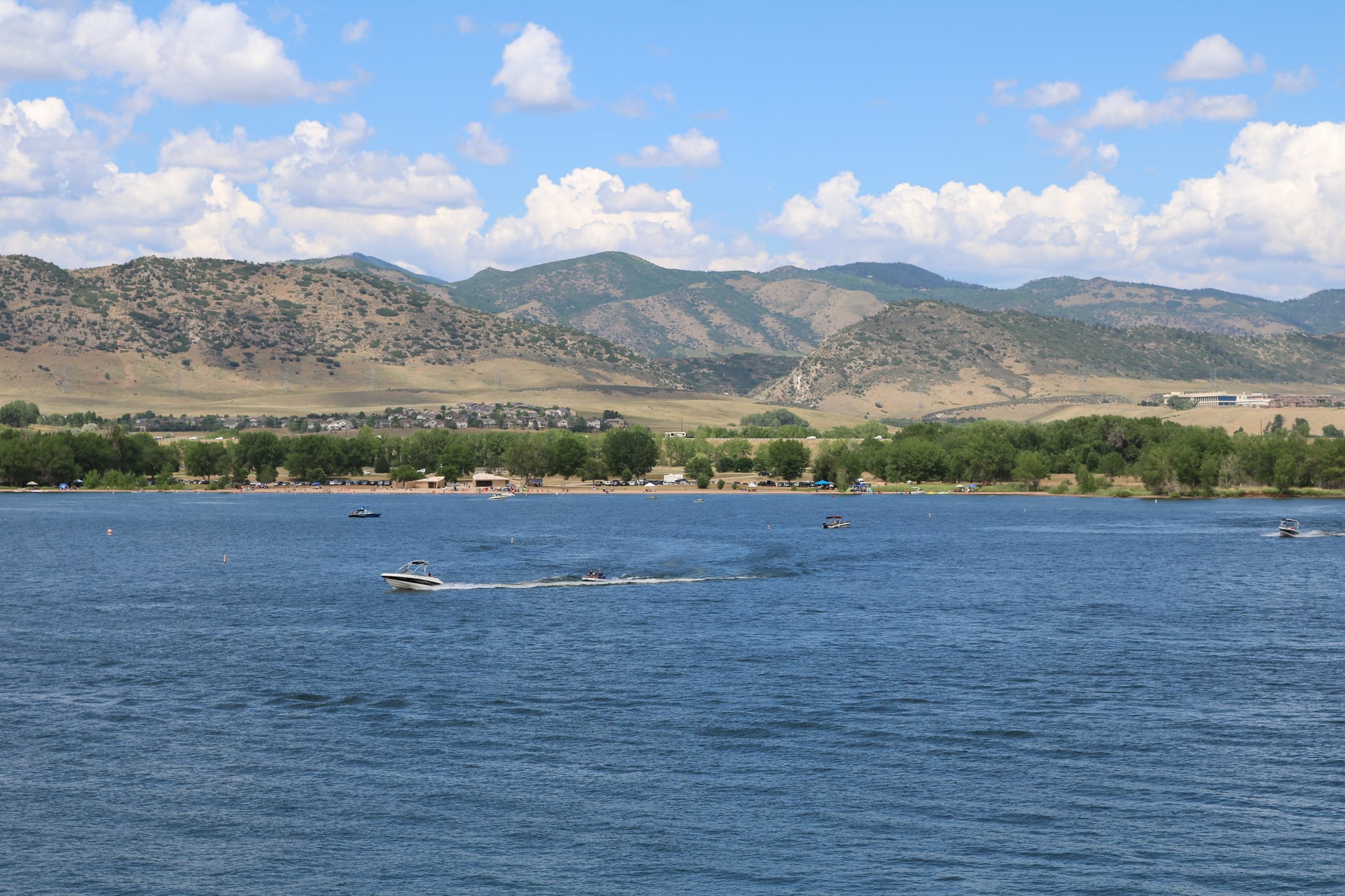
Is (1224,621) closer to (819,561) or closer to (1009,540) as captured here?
(819,561)

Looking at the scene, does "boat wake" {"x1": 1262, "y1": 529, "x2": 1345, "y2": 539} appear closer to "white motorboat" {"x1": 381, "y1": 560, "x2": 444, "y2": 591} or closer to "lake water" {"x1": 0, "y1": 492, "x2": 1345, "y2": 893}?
"lake water" {"x1": 0, "y1": 492, "x2": 1345, "y2": 893}

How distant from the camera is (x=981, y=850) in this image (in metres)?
50.5

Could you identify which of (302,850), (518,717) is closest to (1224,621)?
(518,717)

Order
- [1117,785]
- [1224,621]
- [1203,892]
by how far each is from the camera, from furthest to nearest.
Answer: [1224,621] → [1117,785] → [1203,892]

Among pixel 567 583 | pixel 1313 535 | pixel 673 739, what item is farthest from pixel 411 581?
pixel 1313 535

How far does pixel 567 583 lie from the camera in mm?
129875

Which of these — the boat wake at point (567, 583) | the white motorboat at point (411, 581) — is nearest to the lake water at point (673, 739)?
the boat wake at point (567, 583)

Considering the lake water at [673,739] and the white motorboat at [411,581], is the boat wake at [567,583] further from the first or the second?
the lake water at [673,739]

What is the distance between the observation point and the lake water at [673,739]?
163 ft

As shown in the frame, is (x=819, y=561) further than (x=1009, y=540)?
No

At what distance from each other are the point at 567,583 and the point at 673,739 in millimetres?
64049

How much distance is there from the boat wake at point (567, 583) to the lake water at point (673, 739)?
3.98 feet

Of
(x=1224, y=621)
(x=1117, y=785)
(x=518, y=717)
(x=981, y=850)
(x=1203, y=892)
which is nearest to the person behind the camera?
(x=1203, y=892)

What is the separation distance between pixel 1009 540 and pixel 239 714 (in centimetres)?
12612
